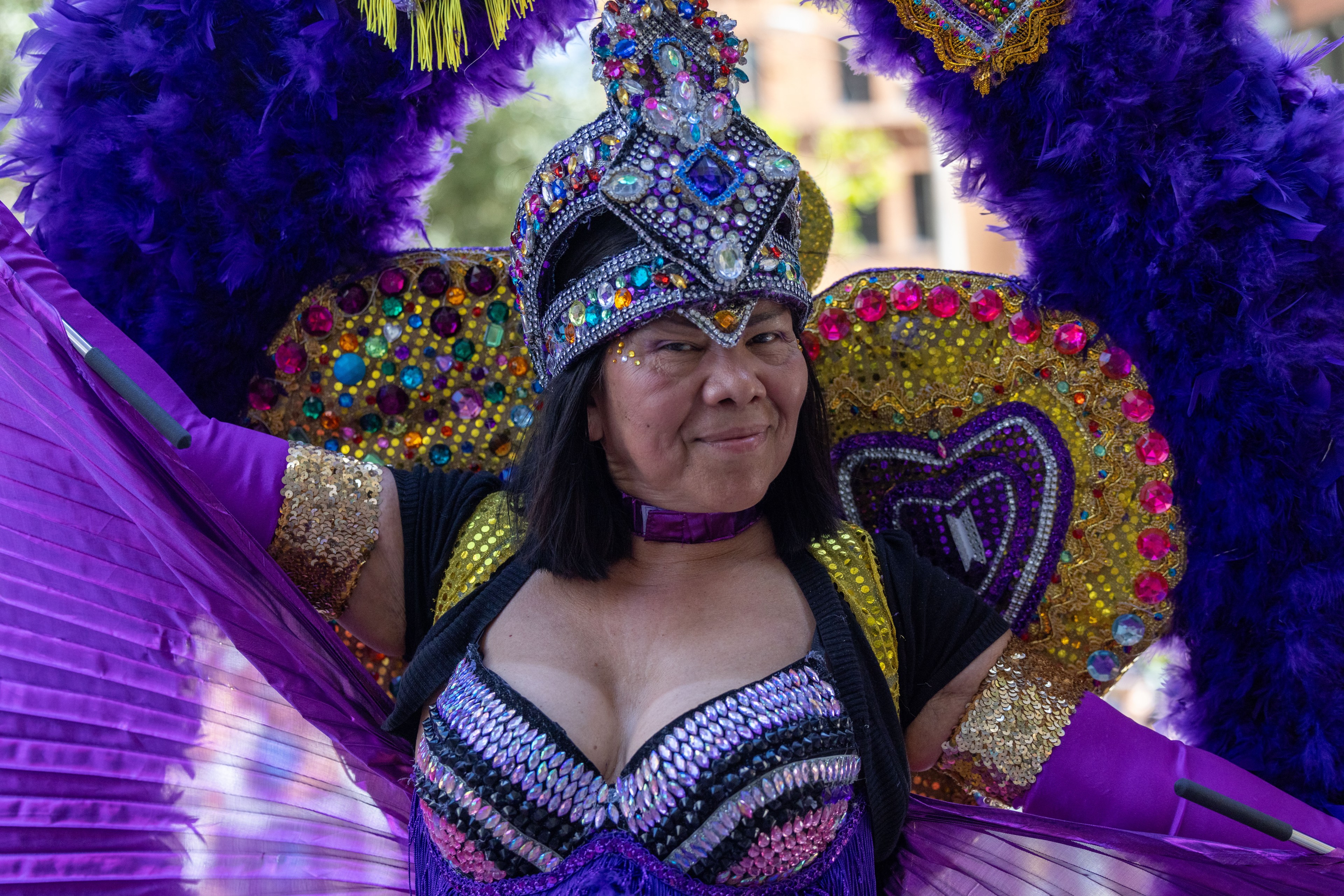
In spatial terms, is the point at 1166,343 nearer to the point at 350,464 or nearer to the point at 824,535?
the point at 824,535

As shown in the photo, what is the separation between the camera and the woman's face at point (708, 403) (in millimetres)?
1571

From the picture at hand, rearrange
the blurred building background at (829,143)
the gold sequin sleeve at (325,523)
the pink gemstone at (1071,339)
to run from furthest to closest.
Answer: the blurred building background at (829,143)
the pink gemstone at (1071,339)
the gold sequin sleeve at (325,523)

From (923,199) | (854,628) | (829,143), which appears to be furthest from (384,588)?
(923,199)

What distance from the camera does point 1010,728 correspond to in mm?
1738

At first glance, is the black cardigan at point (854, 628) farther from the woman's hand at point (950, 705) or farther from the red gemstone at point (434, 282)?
the red gemstone at point (434, 282)

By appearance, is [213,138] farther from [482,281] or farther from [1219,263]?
[1219,263]

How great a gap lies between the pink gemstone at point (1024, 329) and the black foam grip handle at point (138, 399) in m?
1.33

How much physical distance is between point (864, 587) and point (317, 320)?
1.08 m

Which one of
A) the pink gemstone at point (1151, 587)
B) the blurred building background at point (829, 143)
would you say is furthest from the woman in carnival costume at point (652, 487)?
the blurred building background at point (829, 143)

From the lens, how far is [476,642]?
1693 mm

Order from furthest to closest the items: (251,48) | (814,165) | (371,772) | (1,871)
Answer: (814,165)
(251,48)
(371,772)
(1,871)

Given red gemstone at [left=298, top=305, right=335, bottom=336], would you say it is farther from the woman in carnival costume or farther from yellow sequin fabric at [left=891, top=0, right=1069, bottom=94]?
yellow sequin fabric at [left=891, top=0, right=1069, bottom=94]

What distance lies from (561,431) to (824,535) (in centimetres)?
46

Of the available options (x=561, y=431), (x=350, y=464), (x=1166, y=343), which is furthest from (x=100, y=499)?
(x=1166, y=343)
